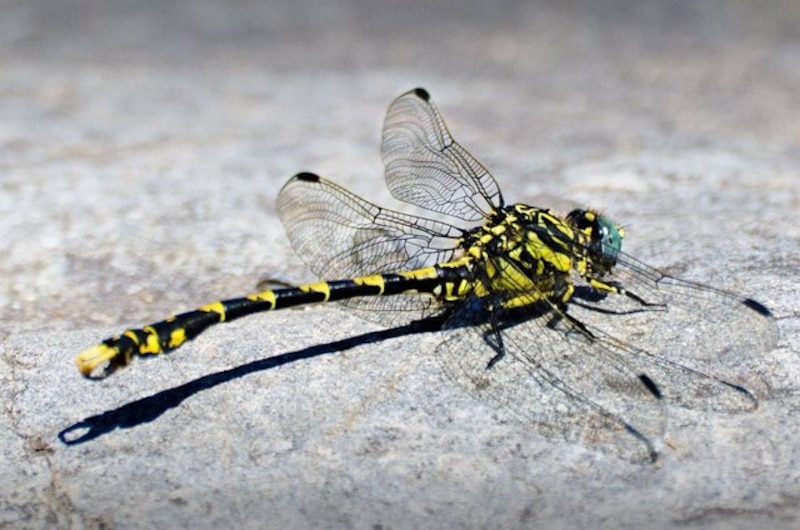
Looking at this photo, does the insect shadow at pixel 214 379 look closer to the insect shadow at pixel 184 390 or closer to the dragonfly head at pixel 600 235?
the insect shadow at pixel 184 390

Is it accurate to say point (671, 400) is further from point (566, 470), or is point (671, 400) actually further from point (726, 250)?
point (726, 250)

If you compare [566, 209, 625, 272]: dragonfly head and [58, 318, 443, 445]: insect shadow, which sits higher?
[566, 209, 625, 272]: dragonfly head

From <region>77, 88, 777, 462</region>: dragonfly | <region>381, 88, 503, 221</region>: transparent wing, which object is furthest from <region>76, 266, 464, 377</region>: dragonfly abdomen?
<region>381, 88, 503, 221</region>: transparent wing

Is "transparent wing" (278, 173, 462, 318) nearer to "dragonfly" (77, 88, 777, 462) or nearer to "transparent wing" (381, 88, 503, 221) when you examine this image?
"dragonfly" (77, 88, 777, 462)

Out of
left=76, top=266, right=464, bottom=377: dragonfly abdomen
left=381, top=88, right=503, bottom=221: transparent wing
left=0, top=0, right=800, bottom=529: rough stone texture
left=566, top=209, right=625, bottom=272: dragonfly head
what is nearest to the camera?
left=0, top=0, right=800, bottom=529: rough stone texture

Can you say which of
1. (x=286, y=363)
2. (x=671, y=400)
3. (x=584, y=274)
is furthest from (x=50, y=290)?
(x=671, y=400)

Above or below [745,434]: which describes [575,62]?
above

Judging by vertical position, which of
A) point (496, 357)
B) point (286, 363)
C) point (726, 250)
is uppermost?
point (726, 250)
